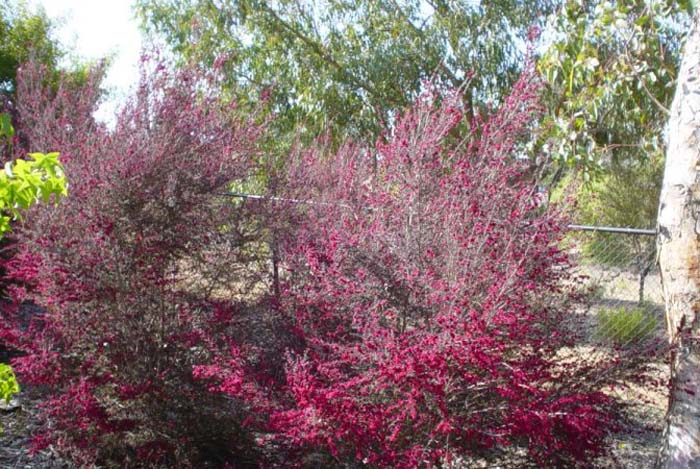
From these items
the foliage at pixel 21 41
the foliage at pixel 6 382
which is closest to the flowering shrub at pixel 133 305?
the foliage at pixel 6 382

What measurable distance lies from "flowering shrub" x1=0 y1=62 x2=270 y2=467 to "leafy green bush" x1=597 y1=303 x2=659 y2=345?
3376 millimetres

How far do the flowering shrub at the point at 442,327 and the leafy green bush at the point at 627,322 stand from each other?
2.96 metres

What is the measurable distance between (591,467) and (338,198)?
2.19 m

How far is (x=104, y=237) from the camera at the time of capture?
4.12 meters

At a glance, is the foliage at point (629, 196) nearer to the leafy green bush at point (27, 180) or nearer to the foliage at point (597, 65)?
the foliage at point (597, 65)

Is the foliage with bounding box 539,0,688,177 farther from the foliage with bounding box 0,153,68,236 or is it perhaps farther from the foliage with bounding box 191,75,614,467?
the foliage with bounding box 0,153,68,236

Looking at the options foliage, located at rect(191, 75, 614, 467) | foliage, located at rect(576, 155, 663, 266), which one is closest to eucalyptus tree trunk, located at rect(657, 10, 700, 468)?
foliage, located at rect(191, 75, 614, 467)

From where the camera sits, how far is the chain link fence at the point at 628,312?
168 inches

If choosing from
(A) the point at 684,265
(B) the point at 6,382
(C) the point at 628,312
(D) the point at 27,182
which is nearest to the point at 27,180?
(D) the point at 27,182

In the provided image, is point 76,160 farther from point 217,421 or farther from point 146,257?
point 217,421

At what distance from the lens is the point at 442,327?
300 cm

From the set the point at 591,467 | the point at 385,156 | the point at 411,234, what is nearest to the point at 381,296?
the point at 411,234

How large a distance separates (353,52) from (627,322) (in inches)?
267

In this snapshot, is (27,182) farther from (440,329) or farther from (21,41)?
(21,41)
